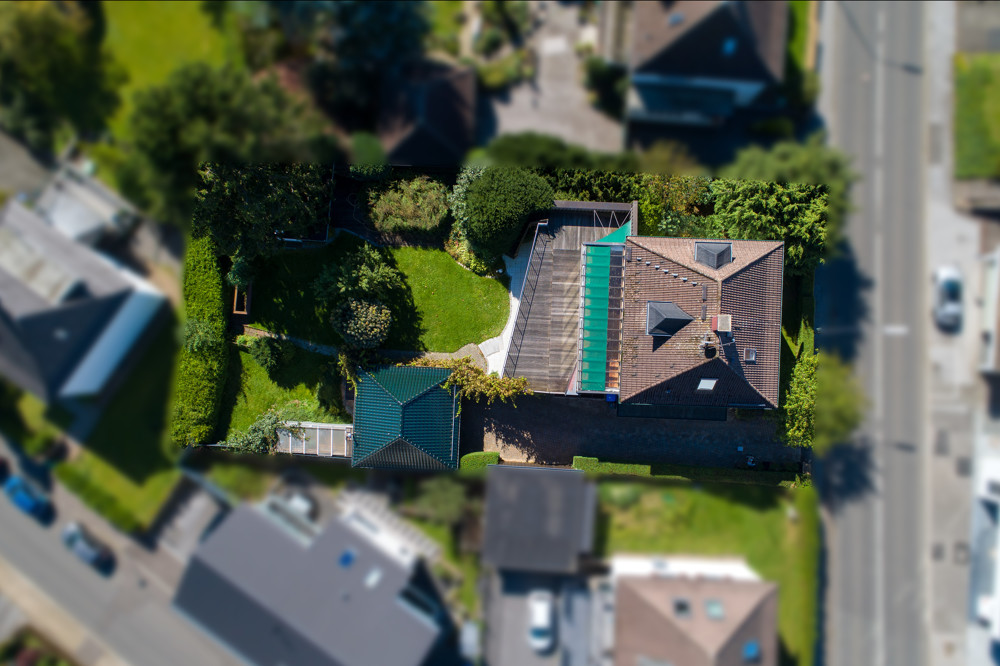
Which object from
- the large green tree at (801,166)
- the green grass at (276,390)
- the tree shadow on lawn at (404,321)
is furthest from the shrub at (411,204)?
the large green tree at (801,166)

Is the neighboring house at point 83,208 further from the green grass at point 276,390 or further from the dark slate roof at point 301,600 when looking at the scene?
the dark slate roof at point 301,600

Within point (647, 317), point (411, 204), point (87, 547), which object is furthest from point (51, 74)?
point (647, 317)

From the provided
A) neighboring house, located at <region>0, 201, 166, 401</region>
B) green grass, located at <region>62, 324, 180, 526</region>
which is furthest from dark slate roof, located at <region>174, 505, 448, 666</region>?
neighboring house, located at <region>0, 201, 166, 401</region>

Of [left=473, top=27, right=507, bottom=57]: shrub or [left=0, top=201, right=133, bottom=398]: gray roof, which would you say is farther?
[left=473, top=27, right=507, bottom=57]: shrub

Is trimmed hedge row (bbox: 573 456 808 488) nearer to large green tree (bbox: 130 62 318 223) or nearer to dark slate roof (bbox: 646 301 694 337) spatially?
dark slate roof (bbox: 646 301 694 337)

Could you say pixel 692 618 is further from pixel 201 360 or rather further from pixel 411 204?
pixel 201 360

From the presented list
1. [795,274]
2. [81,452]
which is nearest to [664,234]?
[795,274]
